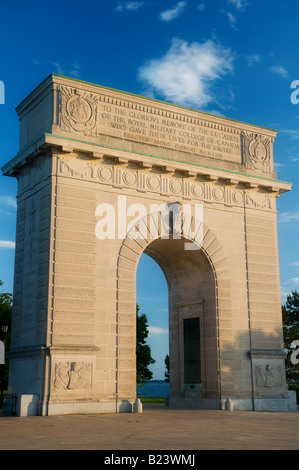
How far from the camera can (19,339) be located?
86.1 feet

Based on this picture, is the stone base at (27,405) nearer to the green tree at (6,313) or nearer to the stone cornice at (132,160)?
the stone cornice at (132,160)

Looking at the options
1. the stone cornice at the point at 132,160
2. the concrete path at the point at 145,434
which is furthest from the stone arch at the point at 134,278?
the concrete path at the point at 145,434

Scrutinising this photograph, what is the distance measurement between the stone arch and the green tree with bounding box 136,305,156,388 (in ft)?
99.1

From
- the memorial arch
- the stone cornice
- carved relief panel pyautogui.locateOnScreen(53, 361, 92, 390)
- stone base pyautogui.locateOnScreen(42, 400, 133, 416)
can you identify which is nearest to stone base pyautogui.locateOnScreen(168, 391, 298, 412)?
the memorial arch

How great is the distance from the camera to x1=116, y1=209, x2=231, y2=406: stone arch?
2597cm

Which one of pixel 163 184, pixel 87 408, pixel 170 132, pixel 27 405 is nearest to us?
pixel 27 405

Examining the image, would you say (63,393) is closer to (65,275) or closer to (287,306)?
(65,275)

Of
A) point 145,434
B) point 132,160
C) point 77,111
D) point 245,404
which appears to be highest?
point 77,111

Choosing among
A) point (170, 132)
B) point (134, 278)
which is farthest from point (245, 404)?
point (170, 132)

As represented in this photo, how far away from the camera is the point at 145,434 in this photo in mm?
15555

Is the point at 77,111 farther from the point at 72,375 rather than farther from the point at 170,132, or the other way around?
the point at 72,375

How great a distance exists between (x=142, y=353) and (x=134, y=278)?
3576 centimetres

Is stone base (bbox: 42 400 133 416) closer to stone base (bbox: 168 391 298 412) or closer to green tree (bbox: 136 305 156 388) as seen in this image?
stone base (bbox: 168 391 298 412)
